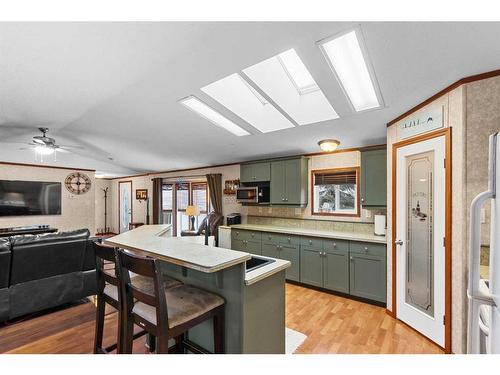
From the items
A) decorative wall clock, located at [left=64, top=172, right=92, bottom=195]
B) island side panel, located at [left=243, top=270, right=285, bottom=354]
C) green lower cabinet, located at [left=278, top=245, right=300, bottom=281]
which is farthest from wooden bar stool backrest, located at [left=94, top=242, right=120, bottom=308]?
decorative wall clock, located at [left=64, top=172, right=92, bottom=195]

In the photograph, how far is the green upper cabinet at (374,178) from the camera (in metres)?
3.31

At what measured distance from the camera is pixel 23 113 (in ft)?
11.4

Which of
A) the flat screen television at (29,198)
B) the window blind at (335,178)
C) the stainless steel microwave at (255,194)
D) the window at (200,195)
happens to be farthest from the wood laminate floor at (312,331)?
the flat screen television at (29,198)

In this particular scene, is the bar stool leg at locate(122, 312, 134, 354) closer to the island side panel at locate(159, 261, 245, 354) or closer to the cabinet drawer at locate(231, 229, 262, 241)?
the island side panel at locate(159, 261, 245, 354)

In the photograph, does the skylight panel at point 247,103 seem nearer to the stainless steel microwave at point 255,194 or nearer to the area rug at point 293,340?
the stainless steel microwave at point 255,194

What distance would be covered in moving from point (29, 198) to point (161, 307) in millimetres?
7340

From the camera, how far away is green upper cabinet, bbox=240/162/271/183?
4.57 meters

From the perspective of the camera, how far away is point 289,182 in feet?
14.1

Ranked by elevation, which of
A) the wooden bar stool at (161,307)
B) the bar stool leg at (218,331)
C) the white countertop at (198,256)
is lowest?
the bar stool leg at (218,331)

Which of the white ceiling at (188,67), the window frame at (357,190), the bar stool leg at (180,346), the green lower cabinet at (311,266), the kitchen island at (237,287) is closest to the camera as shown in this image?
the kitchen island at (237,287)

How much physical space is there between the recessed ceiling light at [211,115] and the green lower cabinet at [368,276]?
8.14 ft
